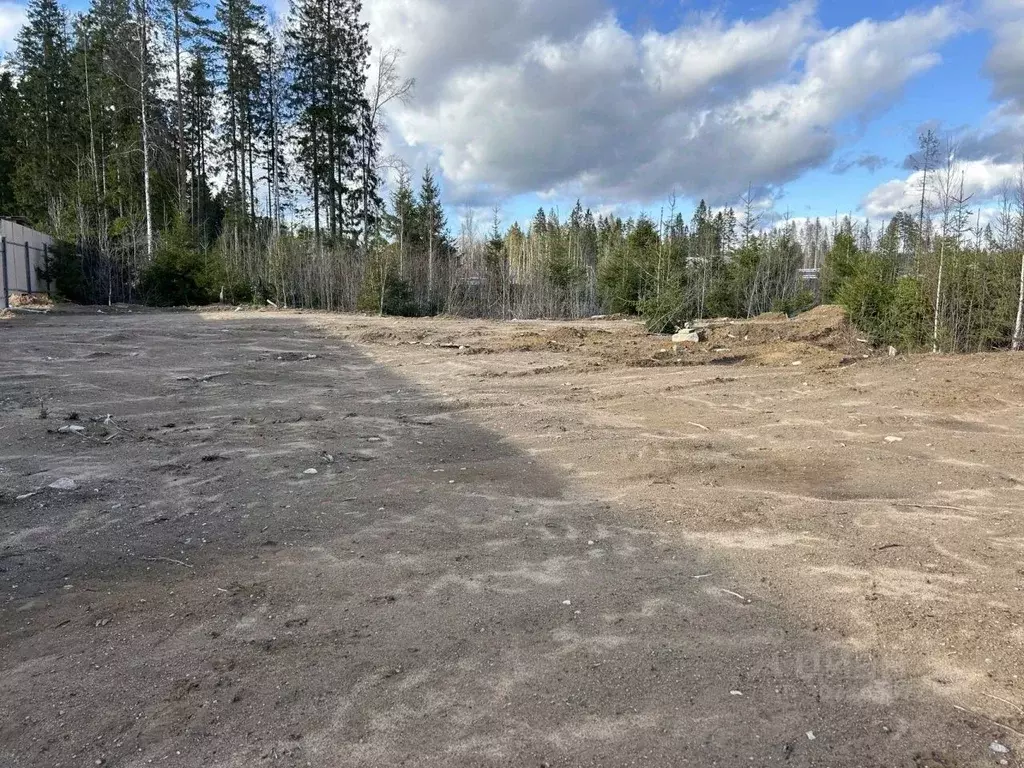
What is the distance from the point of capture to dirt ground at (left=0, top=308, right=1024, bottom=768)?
8.01ft

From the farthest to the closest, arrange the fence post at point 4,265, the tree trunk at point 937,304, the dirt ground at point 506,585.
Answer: the fence post at point 4,265
the tree trunk at point 937,304
the dirt ground at point 506,585

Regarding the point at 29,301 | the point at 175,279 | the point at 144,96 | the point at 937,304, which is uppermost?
the point at 144,96

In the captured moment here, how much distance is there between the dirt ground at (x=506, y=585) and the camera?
8.01 feet

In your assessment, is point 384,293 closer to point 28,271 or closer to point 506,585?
point 28,271

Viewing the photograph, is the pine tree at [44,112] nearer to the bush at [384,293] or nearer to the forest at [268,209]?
the forest at [268,209]

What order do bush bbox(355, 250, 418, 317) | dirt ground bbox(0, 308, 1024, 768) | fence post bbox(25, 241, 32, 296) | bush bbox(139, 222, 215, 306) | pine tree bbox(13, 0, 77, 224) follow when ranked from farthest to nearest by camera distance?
pine tree bbox(13, 0, 77, 224), bush bbox(139, 222, 215, 306), bush bbox(355, 250, 418, 317), fence post bbox(25, 241, 32, 296), dirt ground bbox(0, 308, 1024, 768)

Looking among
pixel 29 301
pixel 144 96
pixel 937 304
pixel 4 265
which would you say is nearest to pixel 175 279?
pixel 29 301

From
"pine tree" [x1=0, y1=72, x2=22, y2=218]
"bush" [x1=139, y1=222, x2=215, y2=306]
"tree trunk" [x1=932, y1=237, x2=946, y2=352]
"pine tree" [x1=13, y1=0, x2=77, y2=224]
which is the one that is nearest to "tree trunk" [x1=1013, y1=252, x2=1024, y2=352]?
"tree trunk" [x1=932, y1=237, x2=946, y2=352]

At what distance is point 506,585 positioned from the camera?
3.68 m

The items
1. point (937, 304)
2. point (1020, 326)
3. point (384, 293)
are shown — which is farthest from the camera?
point (384, 293)

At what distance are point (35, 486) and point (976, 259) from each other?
71.5 feet

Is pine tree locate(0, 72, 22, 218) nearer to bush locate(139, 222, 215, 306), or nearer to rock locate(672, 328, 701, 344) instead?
bush locate(139, 222, 215, 306)

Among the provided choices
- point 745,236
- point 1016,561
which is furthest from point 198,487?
point 745,236

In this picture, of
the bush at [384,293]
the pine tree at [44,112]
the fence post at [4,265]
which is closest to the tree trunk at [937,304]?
the bush at [384,293]
